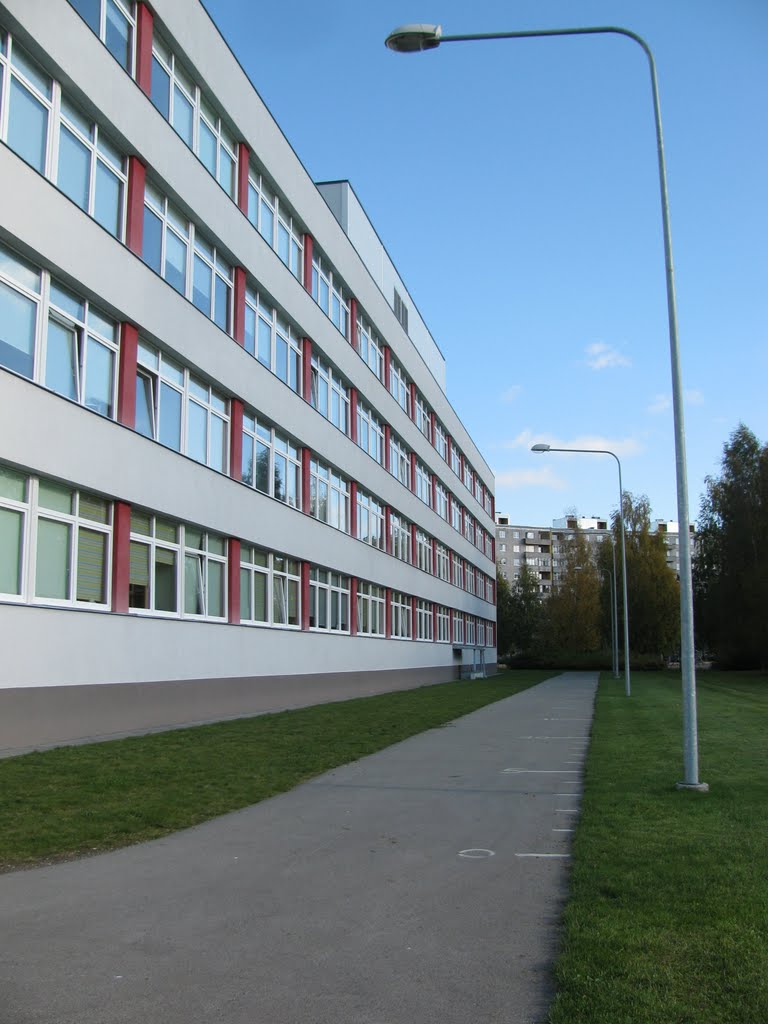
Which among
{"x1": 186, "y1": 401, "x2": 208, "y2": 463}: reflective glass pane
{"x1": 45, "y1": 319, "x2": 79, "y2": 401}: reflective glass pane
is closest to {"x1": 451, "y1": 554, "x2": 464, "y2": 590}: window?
{"x1": 186, "y1": 401, "x2": 208, "y2": 463}: reflective glass pane

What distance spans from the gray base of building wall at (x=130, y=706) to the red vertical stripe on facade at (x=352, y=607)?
225 inches

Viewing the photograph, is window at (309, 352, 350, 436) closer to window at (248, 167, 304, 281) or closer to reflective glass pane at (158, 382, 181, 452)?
window at (248, 167, 304, 281)

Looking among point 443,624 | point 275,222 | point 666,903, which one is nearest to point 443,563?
point 443,624

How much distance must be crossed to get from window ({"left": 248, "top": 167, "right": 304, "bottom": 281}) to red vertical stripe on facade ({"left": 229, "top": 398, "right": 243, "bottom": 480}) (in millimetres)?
5371

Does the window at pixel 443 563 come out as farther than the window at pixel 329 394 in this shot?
Yes

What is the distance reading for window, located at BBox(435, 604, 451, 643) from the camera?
180 feet

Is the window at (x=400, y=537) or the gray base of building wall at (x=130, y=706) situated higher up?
the window at (x=400, y=537)

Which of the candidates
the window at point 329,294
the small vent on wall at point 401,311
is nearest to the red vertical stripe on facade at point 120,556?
the window at point 329,294

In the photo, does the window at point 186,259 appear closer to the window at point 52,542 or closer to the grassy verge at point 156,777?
the window at point 52,542

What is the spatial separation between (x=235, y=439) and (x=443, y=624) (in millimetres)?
34165

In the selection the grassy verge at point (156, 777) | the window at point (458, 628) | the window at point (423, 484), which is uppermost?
the window at point (423, 484)

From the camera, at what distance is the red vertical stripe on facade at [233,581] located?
23.6 m

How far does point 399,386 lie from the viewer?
46438mm

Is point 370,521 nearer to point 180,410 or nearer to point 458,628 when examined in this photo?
point 180,410
